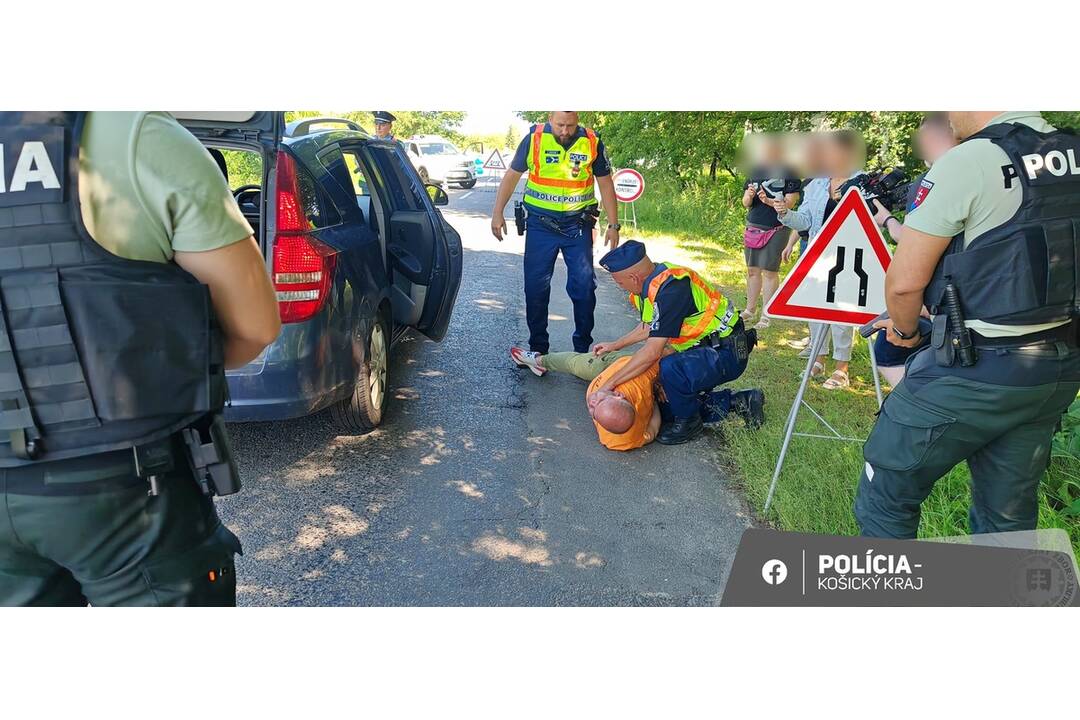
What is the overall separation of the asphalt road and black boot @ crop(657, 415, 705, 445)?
6cm

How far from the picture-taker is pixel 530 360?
5.59 meters

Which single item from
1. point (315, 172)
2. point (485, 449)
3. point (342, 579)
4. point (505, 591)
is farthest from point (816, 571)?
point (315, 172)

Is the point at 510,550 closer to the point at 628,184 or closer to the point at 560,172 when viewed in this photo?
the point at 560,172

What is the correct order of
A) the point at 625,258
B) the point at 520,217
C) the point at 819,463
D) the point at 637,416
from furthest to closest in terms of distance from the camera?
the point at 520,217 → the point at 625,258 → the point at 637,416 → the point at 819,463

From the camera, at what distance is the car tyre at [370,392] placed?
4.10 meters

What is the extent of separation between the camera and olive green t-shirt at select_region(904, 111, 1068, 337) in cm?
207

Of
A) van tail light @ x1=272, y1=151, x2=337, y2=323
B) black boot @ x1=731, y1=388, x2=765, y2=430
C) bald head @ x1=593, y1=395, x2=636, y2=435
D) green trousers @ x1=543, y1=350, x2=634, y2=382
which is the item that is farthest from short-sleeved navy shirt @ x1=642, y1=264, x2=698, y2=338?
van tail light @ x1=272, y1=151, x2=337, y2=323

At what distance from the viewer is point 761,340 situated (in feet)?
21.6

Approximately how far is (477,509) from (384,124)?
5.45 metres

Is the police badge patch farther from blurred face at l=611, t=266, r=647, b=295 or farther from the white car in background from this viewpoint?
the white car in background

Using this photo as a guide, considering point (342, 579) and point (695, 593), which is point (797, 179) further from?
point (342, 579)

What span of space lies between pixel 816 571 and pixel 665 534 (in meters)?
0.87

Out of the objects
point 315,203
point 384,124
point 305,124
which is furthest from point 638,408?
point 384,124

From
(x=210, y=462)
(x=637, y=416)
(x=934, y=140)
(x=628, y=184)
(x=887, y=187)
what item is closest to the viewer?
(x=210, y=462)
